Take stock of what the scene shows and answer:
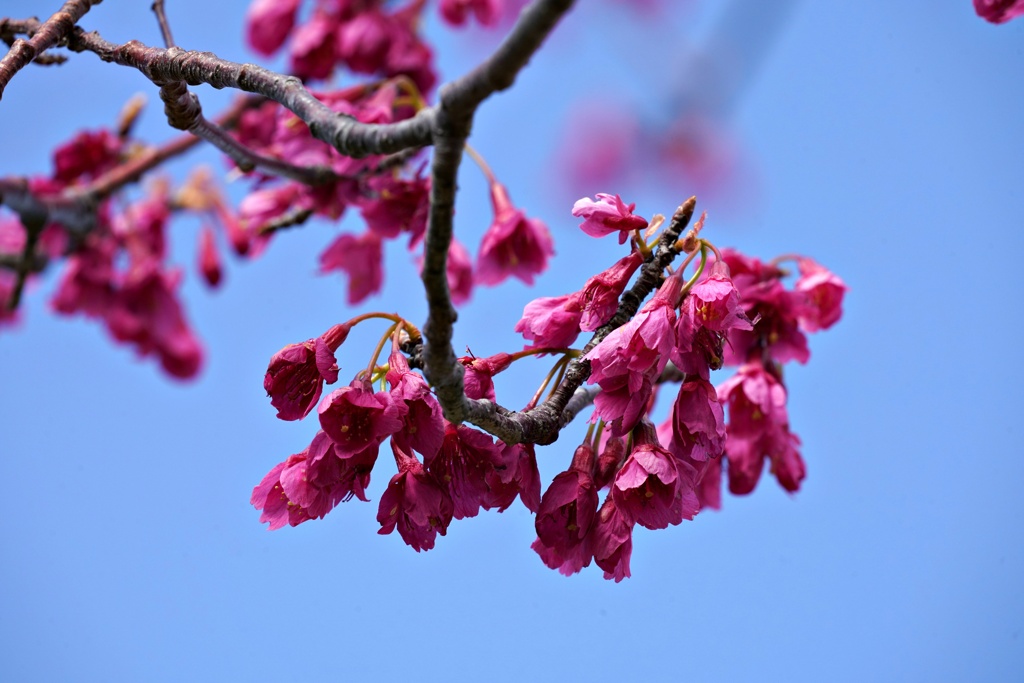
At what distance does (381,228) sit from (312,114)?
4.02ft

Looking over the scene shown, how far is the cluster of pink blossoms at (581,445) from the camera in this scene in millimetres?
1710

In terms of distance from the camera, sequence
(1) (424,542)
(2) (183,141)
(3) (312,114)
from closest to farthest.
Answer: (3) (312,114)
(1) (424,542)
(2) (183,141)

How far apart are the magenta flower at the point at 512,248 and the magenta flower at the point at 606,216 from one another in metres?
0.87

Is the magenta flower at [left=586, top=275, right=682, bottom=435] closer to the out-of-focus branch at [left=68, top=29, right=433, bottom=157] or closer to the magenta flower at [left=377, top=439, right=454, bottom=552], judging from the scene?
the magenta flower at [left=377, top=439, right=454, bottom=552]

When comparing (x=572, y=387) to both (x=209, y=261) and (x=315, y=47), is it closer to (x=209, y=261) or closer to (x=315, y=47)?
(x=315, y=47)

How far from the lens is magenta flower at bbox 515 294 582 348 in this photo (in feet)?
6.22

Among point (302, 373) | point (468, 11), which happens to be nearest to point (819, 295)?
point (302, 373)

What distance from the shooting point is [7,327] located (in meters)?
5.14

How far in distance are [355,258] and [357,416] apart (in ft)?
5.45

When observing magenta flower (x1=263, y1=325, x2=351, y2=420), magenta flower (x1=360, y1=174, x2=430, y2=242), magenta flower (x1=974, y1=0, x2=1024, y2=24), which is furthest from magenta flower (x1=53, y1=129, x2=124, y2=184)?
magenta flower (x1=974, y1=0, x2=1024, y2=24)

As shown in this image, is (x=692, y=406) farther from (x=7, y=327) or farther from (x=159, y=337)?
(x=7, y=327)

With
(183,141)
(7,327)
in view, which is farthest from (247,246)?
(7,327)

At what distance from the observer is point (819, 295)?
2498mm

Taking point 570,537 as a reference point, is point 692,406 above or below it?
above
